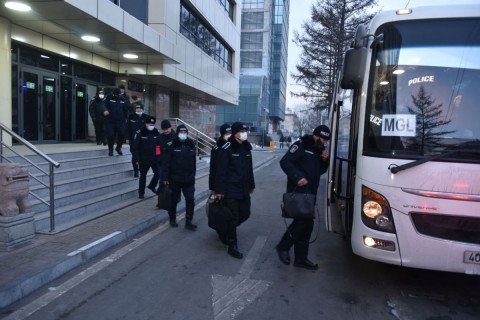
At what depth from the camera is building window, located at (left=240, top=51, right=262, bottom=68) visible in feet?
205

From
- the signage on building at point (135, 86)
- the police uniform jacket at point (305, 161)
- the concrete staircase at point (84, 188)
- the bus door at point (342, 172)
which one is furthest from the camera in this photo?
the signage on building at point (135, 86)

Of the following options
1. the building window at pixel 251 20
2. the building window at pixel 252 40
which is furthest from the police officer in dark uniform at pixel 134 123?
the building window at pixel 251 20

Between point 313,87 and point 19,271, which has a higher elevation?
point 313,87

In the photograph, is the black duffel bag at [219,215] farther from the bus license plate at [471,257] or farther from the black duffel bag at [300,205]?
the bus license plate at [471,257]

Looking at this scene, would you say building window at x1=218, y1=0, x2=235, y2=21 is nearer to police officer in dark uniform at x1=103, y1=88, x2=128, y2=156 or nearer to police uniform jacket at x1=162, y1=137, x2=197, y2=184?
police officer in dark uniform at x1=103, y1=88, x2=128, y2=156

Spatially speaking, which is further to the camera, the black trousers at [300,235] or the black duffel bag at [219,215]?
the black duffel bag at [219,215]

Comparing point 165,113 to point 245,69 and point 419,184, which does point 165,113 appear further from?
point 245,69

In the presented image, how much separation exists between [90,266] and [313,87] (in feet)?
86.7

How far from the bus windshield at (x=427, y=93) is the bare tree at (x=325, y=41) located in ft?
63.1

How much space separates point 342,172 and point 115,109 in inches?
263

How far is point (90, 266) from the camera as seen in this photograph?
188 inches

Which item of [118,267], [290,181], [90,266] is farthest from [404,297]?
[90,266]

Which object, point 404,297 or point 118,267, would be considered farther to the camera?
point 118,267

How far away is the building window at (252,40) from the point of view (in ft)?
205
